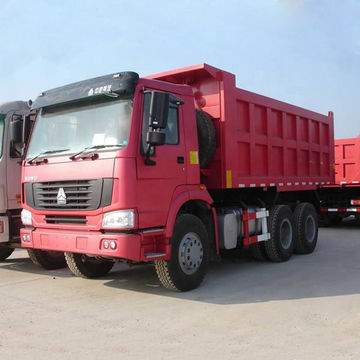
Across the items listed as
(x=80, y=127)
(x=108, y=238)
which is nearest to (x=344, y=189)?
(x=80, y=127)

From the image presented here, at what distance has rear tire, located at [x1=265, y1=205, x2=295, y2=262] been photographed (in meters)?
9.46

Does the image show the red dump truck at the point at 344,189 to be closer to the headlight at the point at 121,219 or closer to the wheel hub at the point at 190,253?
the wheel hub at the point at 190,253

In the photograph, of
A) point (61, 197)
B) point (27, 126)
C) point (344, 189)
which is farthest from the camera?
point (344, 189)

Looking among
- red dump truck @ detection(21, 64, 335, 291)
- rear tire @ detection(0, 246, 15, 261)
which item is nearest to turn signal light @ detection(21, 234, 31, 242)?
red dump truck @ detection(21, 64, 335, 291)

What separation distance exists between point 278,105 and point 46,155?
4689mm

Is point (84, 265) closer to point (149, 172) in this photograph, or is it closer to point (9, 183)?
point (9, 183)

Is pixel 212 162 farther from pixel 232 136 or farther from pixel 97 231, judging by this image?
pixel 97 231

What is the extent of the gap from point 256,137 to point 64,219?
3.80 m

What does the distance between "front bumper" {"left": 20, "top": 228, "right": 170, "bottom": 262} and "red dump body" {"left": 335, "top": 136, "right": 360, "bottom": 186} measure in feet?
33.7

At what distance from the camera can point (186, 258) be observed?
7.00 meters

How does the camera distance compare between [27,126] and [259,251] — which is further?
[259,251]

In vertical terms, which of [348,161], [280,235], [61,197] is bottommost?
[280,235]

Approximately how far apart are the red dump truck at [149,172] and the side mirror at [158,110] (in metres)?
0.01

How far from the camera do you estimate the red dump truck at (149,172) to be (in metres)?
6.33
